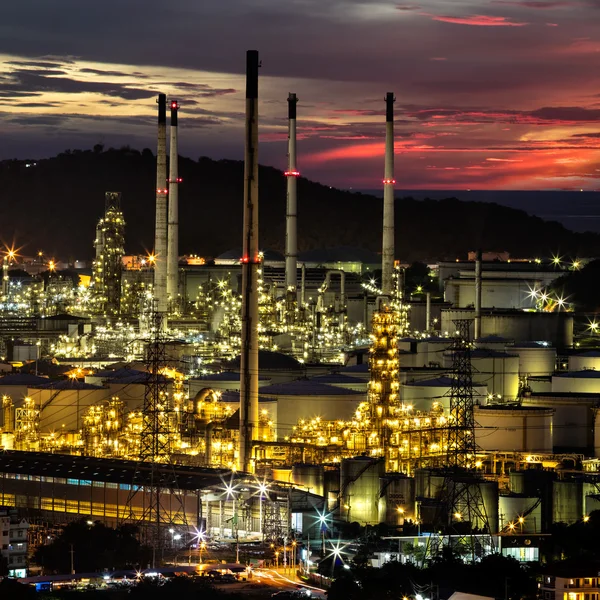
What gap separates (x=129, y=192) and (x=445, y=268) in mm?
67562

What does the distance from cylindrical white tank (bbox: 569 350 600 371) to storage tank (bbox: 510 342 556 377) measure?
590mm

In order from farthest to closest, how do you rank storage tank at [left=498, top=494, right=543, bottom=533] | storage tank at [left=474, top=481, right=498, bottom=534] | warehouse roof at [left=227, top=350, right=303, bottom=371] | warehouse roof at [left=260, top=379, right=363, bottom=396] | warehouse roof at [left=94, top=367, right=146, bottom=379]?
warehouse roof at [left=227, top=350, right=303, bottom=371]
warehouse roof at [left=94, top=367, right=146, bottom=379]
warehouse roof at [left=260, top=379, right=363, bottom=396]
storage tank at [left=498, top=494, right=543, bottom=533]
storage tank at [left=474, top=481, right=498, bottom=534]

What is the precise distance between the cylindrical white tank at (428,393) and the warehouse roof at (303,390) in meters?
1.24

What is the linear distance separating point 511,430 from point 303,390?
17.2 feet

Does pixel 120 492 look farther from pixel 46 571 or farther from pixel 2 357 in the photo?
pixel 2 357

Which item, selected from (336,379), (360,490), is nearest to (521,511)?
(360,490)

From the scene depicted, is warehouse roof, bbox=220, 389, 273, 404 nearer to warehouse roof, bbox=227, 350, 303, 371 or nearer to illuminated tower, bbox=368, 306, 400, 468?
illuminated tower, bbox=368, 306, 400, 468

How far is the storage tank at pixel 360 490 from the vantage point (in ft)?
108

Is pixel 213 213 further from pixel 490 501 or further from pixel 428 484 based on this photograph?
pixel 490 501

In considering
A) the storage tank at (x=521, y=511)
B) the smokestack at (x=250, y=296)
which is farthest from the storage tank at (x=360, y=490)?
the smokestack at (x=250, y=296)

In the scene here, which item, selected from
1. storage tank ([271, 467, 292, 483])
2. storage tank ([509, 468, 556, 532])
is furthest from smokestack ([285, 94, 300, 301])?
storage tank ([509, 468, 556, 532])

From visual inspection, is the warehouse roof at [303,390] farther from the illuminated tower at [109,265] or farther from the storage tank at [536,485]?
the illuminated tower at [109,265]

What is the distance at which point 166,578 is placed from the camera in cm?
2725

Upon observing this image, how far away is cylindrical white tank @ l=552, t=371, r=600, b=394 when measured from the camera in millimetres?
43625
